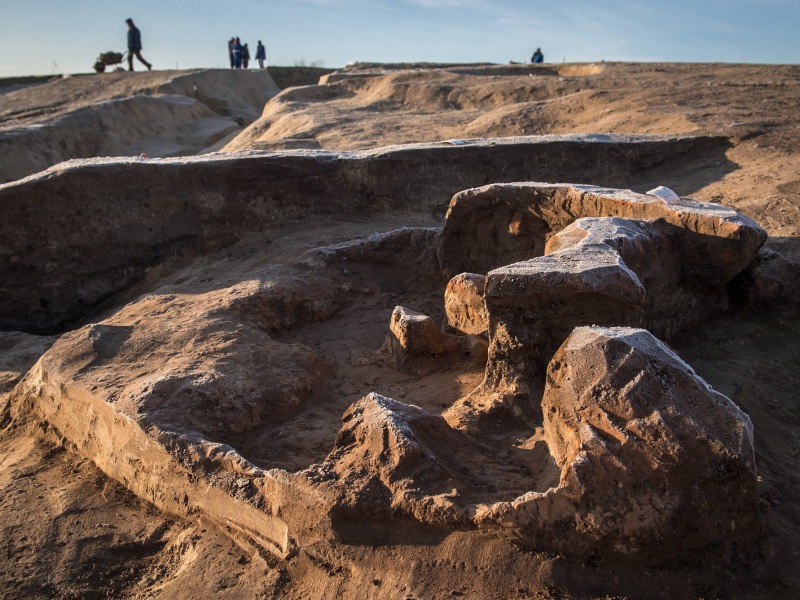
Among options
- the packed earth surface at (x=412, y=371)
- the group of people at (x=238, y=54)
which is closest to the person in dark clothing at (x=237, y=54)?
the group of people at (x=238, y=54)

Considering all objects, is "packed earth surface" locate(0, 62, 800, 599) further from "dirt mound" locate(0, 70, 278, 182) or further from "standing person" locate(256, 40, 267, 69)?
"standing person" locate(256, 40, 267, 69)

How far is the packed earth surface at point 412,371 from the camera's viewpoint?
7.11 ft

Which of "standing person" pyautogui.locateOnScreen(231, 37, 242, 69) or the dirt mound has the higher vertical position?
"standing person" pyautogui.locateOnScreen(231, 37, 242, 69)

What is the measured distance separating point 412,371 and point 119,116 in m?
10.4

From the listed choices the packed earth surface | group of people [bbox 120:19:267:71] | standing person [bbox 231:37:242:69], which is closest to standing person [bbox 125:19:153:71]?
group of people [bbox 120:19:267:71]

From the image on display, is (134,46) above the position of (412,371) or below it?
above

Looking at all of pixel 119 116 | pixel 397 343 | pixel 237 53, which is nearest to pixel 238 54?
pixel 237 53

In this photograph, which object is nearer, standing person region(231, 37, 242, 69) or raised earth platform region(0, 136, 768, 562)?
raised earth platform region(0, 136, 768, 562)

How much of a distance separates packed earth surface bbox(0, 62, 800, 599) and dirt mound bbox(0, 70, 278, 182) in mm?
5836

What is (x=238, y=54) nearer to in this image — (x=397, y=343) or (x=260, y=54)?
(x=260, y=54)

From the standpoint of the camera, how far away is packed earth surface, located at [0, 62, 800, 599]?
2166 mm

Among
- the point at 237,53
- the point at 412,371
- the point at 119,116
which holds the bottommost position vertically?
the point at 412,371

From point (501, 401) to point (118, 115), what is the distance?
11.2 meters

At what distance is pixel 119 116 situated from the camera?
1235 cm
